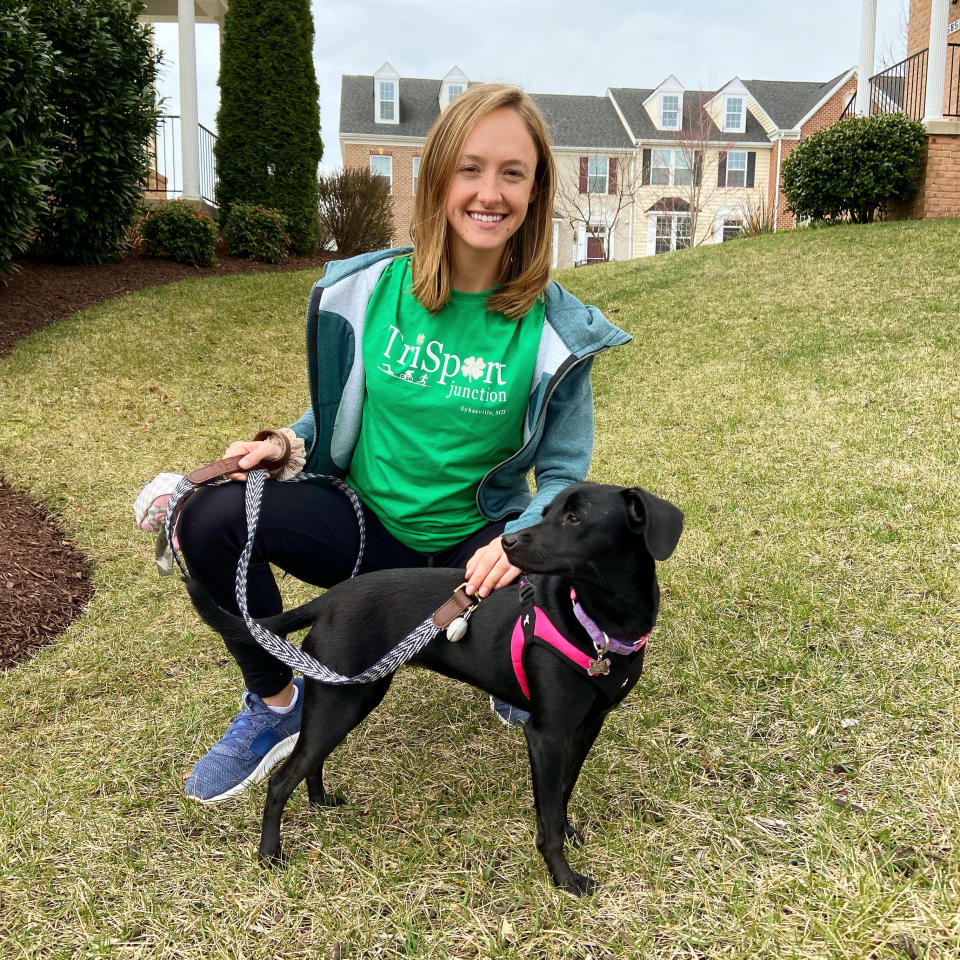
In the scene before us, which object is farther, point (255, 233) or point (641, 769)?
point (255, 233)

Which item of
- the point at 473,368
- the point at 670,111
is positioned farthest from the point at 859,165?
the point at 670,111

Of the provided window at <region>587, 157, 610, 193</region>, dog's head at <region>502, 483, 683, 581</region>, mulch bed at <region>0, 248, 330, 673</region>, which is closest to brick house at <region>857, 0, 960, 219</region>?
mulch bed at <region>0, 248, 330, 673</region>

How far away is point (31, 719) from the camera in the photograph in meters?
2.92

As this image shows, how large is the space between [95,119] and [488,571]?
9.04 meters

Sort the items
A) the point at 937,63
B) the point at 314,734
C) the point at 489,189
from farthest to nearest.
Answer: the point at 937,63
the point at 489,189
the point at 314,734

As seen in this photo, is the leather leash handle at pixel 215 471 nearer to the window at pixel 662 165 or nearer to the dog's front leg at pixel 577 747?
the dog's front leg at pixel 577 747

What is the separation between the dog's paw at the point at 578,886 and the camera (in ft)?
6.27

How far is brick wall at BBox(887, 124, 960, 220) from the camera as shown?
1036 centimetres

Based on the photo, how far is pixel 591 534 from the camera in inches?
71.8

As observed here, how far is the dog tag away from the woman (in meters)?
0.56

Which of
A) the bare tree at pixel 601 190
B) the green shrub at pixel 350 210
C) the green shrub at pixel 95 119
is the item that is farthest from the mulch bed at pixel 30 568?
the bare tree at pixel 601 190

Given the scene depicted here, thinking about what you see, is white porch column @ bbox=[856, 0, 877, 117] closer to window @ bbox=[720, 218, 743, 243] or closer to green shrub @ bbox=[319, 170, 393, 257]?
green shrub @ bbox=[319, 170, 393, 257]

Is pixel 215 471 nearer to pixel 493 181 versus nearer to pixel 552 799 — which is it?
pixel 493 181

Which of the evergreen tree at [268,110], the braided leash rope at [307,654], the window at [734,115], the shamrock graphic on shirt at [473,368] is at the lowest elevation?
the braided leash rope at [307,654]
